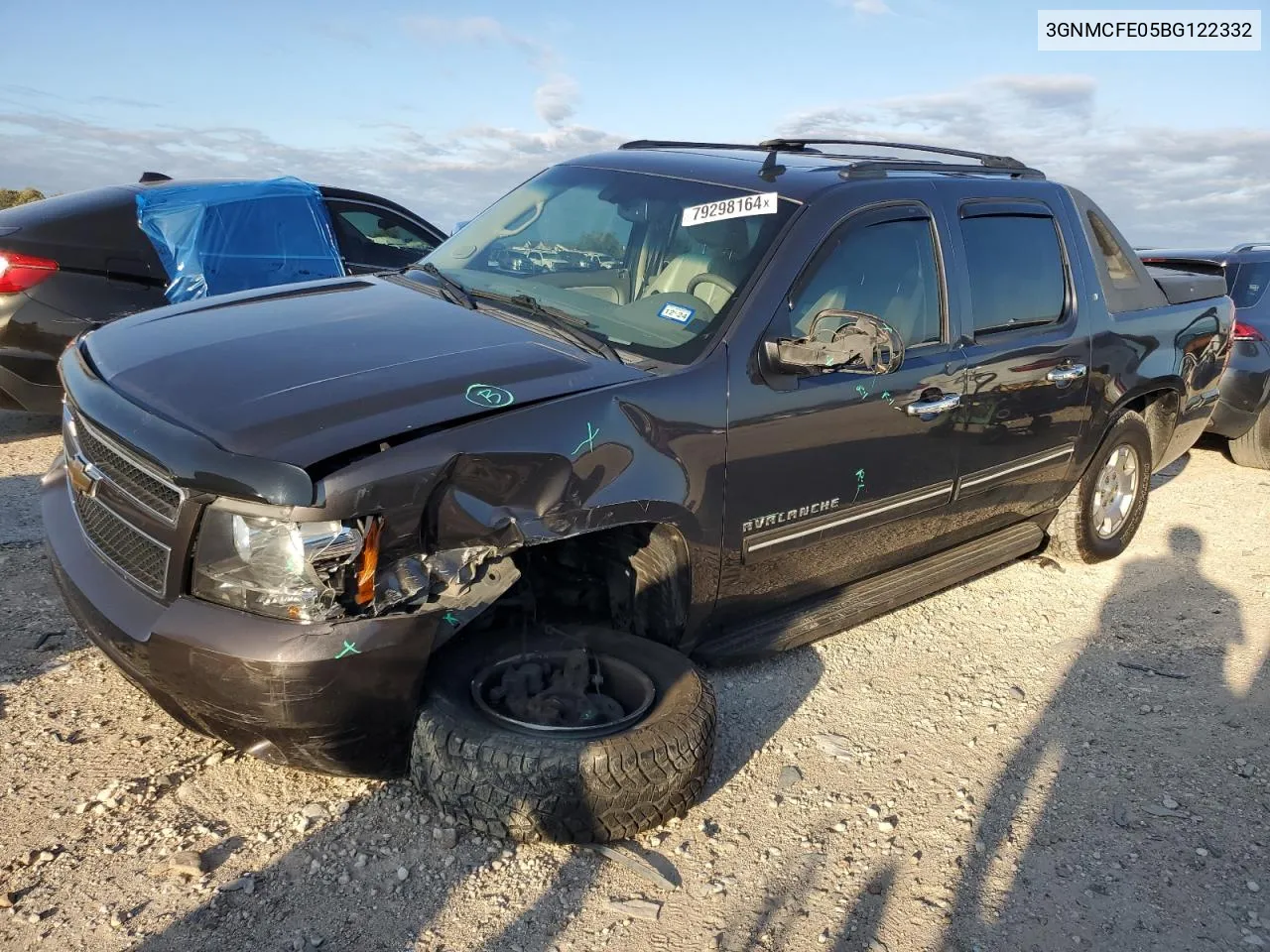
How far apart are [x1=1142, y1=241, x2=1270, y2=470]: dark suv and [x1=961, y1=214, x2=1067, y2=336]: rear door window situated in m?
3.51

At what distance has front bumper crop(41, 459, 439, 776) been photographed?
7.86 feet

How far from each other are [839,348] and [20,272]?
15.9ft

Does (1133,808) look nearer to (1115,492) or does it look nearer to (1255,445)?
(1115,492)

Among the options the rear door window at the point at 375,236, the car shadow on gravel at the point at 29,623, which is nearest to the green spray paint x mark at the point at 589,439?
the car shadow on gravel at the point at 29,623

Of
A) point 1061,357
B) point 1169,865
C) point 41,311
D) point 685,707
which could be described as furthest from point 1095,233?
point 41,311

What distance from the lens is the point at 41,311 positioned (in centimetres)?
572

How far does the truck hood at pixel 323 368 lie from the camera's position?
2471 mm

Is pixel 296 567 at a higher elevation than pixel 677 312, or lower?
lower

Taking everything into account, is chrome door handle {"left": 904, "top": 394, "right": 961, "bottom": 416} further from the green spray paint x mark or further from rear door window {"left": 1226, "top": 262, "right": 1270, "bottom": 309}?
rear door window {"left": 1226, "top": 262, "right": 1270, "bottom": 309}

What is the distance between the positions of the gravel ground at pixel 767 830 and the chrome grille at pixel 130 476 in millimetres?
848

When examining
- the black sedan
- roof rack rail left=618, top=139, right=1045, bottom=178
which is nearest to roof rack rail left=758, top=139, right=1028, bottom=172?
roof rack rail left=618, top=139, right=1045, bottom=178

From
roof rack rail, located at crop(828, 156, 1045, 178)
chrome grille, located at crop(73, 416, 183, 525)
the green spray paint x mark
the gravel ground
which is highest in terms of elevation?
roof rack rail, located at crop(828, 156, 1045, 178)

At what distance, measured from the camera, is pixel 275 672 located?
2.38 meters

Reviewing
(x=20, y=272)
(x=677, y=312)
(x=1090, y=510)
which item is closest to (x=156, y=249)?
(x=20, y=272)
